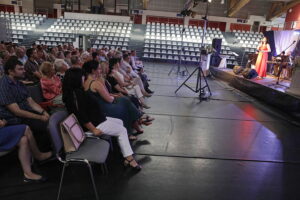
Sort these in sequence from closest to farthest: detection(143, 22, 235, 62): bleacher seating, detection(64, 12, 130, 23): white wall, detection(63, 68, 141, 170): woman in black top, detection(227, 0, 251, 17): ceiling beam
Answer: detection(63, 68, 141, 170): woman in black top
detection(143, 22, 235, 62): bleacher seating
detection(64, 12, 130, 23): white wall
detection(227, 0, 251, 17): ceiling beam

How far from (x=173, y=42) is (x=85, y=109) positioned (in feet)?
42.3

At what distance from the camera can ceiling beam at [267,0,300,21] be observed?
13.3m

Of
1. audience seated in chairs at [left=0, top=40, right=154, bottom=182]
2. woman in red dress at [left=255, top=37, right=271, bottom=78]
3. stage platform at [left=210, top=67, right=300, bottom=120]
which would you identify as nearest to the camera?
audience seated in chairs at [left=0, top=40, right=154, bottom=182]

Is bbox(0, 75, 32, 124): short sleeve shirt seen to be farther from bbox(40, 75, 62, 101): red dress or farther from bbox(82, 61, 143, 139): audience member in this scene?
bbox(40, 75, 62, 101): red dress

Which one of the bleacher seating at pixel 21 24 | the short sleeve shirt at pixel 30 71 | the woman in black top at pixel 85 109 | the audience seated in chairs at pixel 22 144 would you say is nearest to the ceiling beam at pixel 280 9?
the short sleeve shirt at pixel 30 71

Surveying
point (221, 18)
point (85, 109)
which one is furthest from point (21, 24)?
point (85, 109)

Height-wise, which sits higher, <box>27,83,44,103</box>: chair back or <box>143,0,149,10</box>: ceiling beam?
<box>143,0,149,10</box>: ceiling beam

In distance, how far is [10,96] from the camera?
6.54 feet

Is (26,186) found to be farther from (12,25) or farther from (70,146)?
(12,25)

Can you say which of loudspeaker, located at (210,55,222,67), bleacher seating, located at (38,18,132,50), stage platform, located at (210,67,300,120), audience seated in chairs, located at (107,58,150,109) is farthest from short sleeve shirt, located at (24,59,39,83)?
bleacher seating, located at (38,18,132,50)

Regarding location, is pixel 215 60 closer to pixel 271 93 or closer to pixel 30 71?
pixel 271 93

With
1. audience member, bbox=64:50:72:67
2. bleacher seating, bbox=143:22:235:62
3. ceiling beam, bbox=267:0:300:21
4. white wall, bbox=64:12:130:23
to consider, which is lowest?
audience member, bbox=64:50:72:67

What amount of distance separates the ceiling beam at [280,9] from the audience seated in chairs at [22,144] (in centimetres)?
1515

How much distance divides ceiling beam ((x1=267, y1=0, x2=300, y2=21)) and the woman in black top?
572 inches
